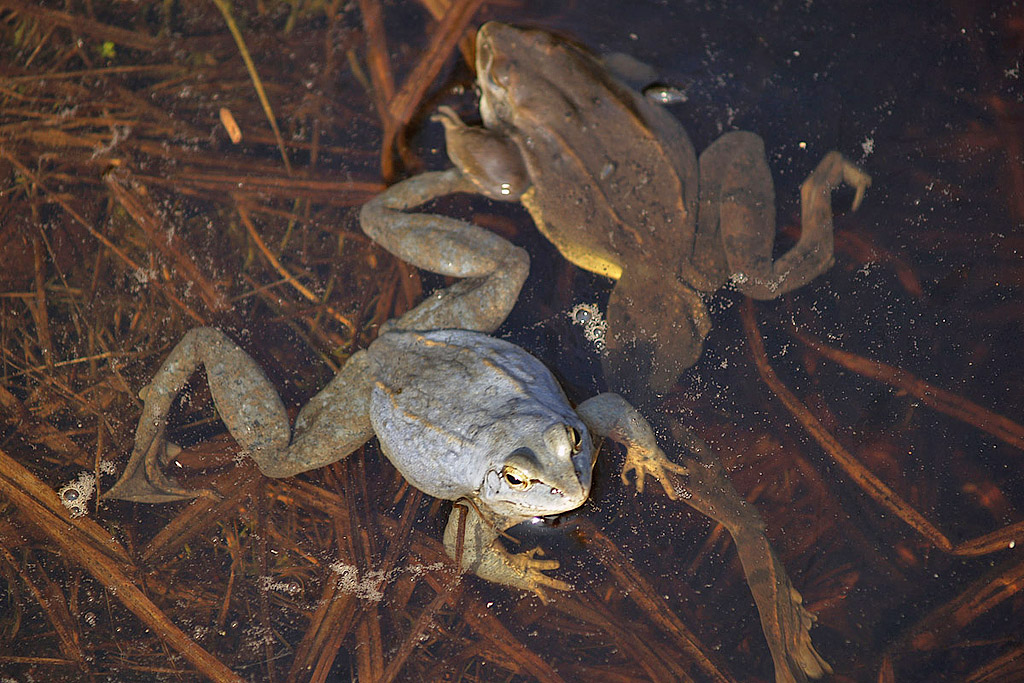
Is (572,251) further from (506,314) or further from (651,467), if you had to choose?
(651,467)

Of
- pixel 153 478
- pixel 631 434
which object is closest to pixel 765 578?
pixel 631 434

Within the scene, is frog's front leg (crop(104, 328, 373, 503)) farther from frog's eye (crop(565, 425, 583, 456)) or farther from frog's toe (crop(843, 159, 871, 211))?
frog's toe (crop(843, 159, 871, 211))

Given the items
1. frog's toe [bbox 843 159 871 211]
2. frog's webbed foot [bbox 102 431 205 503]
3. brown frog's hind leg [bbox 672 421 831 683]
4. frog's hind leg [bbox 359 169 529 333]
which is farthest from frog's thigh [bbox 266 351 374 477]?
frog's toe [bbox 843 159 871 211]

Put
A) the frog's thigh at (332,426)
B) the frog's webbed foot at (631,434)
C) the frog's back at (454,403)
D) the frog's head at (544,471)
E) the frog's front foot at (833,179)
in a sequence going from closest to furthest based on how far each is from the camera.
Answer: the frog's head at (544,471) < the frog's back at (454,403) < the frog's webbed foot at (631,434) < the frog's thigh at (332,426) < the frog's front foot at (833,179)

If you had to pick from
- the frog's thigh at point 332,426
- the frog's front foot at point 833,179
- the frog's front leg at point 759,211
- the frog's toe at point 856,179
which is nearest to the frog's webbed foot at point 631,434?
the frog's front leg at point 759,211

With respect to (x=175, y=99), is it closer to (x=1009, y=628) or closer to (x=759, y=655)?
(x=759, y=655)

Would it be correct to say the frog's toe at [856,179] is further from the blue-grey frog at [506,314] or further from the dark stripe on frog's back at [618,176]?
the dark stripe on frog's back at [618,176]
